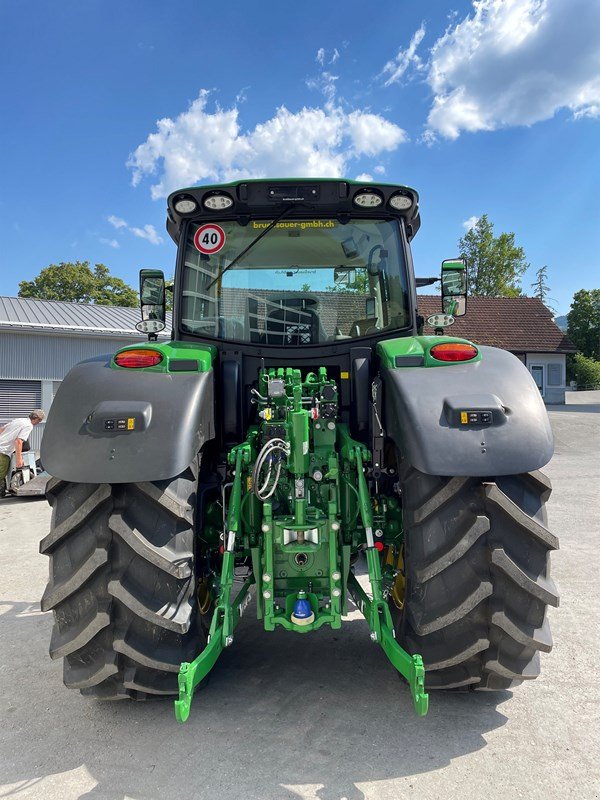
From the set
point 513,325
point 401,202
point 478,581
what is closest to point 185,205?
point 401,202

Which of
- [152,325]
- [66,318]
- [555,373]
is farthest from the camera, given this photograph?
[555,373]

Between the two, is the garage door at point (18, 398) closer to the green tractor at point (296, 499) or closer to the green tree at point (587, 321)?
the green tractor at point (296, 499)

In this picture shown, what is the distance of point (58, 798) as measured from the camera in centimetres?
205

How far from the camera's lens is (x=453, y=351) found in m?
2.72

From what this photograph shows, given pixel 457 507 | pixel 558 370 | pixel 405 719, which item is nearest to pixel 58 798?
pixel 405 719

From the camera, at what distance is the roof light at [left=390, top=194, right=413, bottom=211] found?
10.4 feet

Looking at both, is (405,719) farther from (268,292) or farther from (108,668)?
(268,292)

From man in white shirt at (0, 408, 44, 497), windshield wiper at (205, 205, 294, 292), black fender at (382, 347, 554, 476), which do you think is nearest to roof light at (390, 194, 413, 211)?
windshield wiper at (205, 205, 294, 292)

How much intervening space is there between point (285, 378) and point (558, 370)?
28.4 m

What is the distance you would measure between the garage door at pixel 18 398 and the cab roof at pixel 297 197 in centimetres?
1354

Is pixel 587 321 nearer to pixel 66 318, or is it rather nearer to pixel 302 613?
pixel 66 318

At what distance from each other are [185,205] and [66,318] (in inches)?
587

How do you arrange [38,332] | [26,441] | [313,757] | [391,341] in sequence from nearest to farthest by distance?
[313,757] → [391,341] → [26,441] → [38,332]

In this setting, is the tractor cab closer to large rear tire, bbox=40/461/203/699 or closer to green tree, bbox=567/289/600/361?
large rear tire, bbox=40/461/203/699
